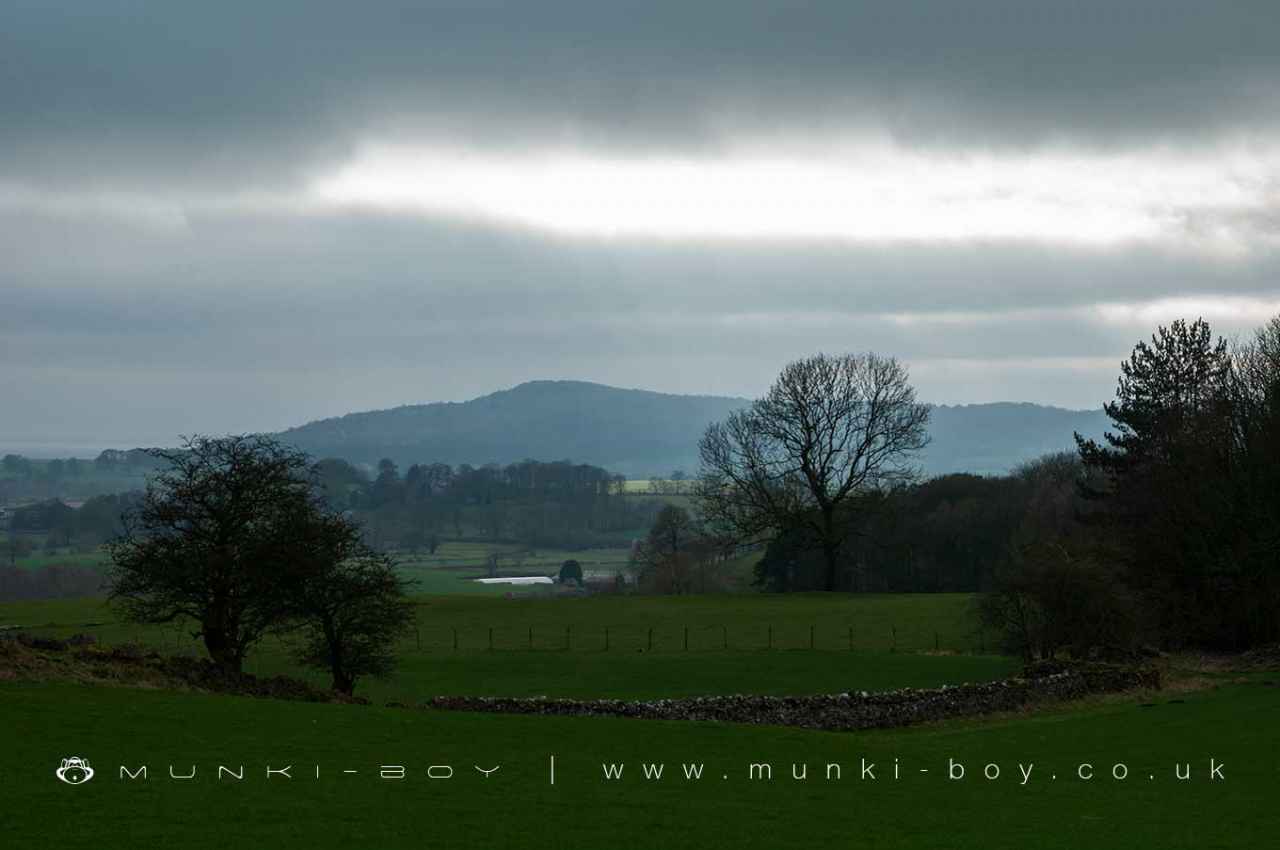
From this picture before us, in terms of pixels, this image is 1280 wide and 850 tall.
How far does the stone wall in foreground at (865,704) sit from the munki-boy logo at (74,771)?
498 inches

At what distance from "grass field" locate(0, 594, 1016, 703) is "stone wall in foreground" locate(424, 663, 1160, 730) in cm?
495

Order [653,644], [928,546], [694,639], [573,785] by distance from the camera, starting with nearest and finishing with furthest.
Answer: [573,785]
[653,644]
[694,639]
[928,546]

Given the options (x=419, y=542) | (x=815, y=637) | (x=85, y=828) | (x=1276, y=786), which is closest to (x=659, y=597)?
(x=815, y=637)

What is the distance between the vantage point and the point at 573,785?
1852 cm

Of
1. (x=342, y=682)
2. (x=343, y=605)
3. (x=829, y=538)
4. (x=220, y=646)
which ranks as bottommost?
(x=342, y=682)

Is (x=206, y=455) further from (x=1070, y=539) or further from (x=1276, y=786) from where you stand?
(x=1070, y=539)

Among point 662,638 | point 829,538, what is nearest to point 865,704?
point 662,638

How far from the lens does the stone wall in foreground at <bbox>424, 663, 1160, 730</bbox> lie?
31609 millimetres

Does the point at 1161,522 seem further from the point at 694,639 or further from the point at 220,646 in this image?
the point at 220,646

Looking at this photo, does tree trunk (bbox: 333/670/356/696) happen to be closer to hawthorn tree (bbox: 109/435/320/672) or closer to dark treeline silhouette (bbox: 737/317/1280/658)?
hawthorn tree (bbox: 109/435/320/672)

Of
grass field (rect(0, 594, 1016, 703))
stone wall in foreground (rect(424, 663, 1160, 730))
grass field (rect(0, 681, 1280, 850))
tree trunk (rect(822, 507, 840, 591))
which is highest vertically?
tree trunk (rect(822, 507, 840, 591))

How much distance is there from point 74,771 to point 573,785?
6.94 metres

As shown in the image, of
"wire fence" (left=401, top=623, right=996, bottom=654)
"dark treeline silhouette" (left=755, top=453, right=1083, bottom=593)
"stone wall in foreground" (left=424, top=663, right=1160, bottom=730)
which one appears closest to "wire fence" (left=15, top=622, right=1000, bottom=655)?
"wire fence" (left=401, top=623, right=996, bottom=654)

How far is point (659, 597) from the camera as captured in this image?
252 feet
